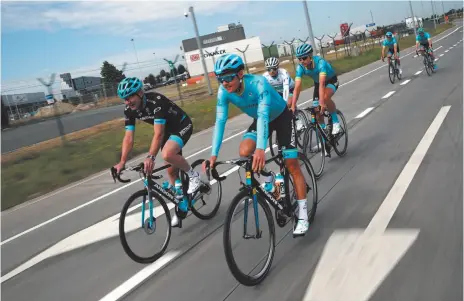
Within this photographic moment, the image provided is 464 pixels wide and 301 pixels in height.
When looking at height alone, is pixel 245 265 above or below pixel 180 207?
below

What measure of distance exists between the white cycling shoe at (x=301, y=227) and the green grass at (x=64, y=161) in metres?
7.85

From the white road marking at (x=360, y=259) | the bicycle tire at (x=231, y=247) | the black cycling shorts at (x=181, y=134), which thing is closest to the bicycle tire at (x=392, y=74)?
the white road marking at (x=360, y=259)

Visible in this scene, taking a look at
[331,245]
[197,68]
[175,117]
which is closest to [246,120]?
[175,117]

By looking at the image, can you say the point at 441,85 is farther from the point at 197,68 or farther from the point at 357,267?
the point at 197,68

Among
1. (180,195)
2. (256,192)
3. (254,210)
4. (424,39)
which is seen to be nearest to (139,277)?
(180,195)

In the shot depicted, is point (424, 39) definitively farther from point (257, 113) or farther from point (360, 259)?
point (360, 259)

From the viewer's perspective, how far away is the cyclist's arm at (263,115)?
3829 millimetres

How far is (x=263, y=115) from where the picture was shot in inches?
156

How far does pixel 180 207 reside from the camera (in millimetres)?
5168

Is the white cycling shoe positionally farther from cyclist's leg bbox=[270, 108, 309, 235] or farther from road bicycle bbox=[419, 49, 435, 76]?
road bicycle bbox=[419, 49, 435, 76]

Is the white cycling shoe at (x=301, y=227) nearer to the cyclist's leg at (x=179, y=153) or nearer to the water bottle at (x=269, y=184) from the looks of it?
the water bottle at (x=269, y=184)

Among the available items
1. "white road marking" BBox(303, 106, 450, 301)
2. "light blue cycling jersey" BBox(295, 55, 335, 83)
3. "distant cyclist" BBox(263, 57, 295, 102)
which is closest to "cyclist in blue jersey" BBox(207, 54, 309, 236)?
"white road marking" BBox(303, 106, 450, 301)

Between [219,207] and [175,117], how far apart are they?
1.58m

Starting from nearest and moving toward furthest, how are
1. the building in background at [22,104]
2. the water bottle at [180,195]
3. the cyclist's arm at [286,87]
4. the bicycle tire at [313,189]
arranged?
the bicycle tire at [313,189] → the water bottle at [180,195] → the cyclist's arm at [286,87] → the building in background at [22,104]
